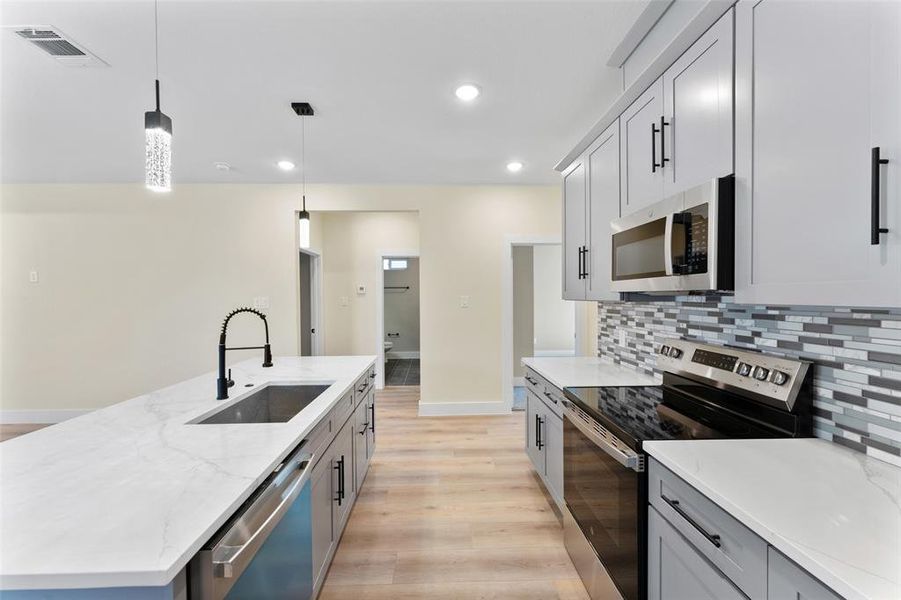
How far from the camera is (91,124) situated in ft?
9.04

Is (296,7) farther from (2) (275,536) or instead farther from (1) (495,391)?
(1) (495,391)

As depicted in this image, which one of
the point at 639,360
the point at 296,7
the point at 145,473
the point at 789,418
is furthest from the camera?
the point at 639,360

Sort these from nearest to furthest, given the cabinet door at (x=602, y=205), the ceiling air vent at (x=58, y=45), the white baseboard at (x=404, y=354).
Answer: the ceiling air vent at (x=58, y=45) → the cabinet door at (x=602, y=205) → the white baseboard at (x=404, y=354)

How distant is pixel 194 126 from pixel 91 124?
29.1 inches

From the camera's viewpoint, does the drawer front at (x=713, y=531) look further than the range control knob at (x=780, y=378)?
No

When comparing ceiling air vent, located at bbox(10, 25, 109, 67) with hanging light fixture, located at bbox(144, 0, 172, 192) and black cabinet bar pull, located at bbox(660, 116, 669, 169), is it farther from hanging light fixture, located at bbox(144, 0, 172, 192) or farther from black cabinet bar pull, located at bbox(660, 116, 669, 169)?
black cabinet bar pull, located at bbox(660, 116, 669, 169)

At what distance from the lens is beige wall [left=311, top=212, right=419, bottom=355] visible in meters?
5.74

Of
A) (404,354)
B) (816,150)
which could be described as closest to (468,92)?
(816,150)

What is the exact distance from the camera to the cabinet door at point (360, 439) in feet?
8.00

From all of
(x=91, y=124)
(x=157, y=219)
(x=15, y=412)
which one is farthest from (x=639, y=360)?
(x=15, y=412)

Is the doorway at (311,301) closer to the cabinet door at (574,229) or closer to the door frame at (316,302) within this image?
the door frame at (316,302)

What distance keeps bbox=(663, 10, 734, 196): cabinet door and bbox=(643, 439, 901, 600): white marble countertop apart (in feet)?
2.99

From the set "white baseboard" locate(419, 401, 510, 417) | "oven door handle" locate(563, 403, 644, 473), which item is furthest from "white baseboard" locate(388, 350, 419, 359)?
"oven door handle" locate(563, 403, 644, 473)

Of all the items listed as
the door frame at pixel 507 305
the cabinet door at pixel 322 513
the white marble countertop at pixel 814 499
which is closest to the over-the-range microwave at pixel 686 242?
the white marble countertop at pixel 814 499
